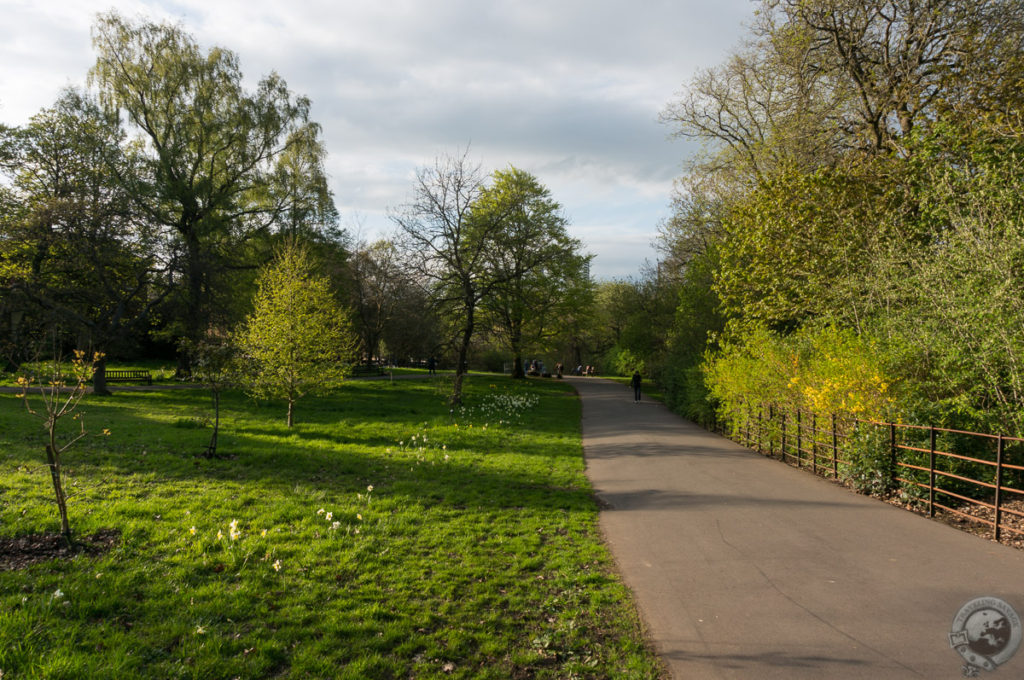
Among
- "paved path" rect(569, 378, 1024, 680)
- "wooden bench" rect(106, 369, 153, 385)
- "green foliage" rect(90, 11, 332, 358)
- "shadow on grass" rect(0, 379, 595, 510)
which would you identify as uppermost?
"green foliage" rect(90, 11, 332, 358)

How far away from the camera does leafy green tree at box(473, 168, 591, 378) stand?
23.9 meters

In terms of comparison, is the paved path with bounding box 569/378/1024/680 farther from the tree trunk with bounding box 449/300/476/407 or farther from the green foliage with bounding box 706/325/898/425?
the tree trunk with bounding box 449/300/476/407

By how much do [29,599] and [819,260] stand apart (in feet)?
48.9

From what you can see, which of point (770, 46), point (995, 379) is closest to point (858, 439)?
point (995, 379)

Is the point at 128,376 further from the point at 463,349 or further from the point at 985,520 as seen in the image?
the point at 985,520

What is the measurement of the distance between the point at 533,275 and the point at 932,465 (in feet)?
87.7

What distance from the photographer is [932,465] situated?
281 inches

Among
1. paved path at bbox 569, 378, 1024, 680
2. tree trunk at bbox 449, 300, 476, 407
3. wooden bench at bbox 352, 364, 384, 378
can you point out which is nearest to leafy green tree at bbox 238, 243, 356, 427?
tree trunk at bbox 449, 300, 476, 407

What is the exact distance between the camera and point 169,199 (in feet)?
76.0

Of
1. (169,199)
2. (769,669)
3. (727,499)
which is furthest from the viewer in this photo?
(169,199)

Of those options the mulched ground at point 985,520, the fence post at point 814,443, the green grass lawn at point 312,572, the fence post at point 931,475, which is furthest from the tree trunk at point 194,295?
the mulched ground at point 985,520

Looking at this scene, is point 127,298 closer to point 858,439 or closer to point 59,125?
point 59,125

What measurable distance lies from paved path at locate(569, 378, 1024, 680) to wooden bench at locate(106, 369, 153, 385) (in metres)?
26.4

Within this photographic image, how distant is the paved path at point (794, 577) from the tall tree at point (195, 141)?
20.4 meters
